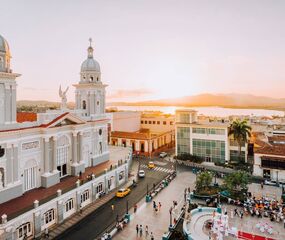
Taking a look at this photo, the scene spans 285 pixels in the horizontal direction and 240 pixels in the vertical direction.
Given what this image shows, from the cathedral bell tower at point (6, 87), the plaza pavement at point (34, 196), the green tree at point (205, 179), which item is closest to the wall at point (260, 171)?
the green tree at point (205, 179)

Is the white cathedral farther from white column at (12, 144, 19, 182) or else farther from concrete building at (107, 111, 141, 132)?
concrete building at (107, 111, 141, 132)

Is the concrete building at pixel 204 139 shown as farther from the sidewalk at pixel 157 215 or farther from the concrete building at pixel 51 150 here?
the concrete building at pixel 51 150

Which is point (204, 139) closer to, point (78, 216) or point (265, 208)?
point (265, 208)

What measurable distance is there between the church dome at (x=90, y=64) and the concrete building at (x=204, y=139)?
66.9 ft

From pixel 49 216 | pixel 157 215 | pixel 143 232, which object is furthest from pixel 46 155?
pixel 157 215

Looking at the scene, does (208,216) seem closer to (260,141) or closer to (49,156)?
(49,156)

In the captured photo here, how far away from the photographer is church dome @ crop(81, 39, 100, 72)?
36.7 meters

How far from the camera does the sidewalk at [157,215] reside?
23469 mm

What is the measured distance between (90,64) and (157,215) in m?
23.2

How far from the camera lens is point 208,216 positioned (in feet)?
84.9

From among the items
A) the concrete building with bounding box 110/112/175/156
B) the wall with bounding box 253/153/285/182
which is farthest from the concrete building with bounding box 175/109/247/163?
the concrete building with bounding box 110/112/175/156

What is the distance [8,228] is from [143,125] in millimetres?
55326

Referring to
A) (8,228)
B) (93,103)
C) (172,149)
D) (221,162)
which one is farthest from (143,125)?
(8,228)

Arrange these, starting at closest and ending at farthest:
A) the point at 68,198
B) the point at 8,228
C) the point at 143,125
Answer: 1. the point at 8,228
2. the point at 68,198
3. the point at 143,125
